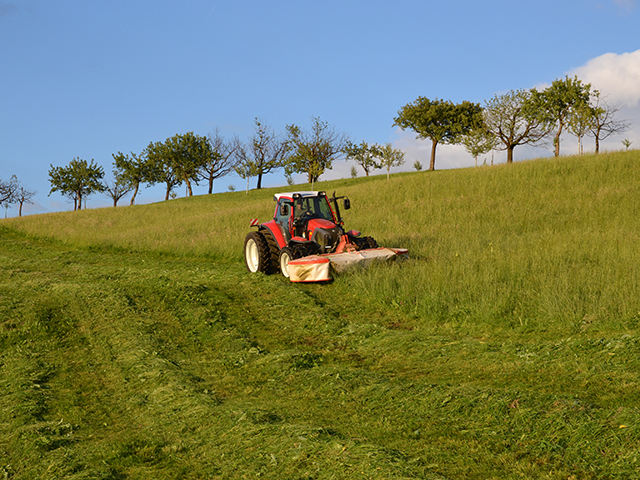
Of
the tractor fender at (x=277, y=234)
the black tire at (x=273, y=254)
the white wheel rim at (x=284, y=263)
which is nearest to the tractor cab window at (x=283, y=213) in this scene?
the tractor fender at (x=277, y=234)

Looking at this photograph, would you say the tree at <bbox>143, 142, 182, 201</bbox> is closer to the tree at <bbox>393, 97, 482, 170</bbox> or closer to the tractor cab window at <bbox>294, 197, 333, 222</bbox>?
the tree at <bbox>393, 97, 482, 170</bbox>

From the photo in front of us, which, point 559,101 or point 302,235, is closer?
point 302,235

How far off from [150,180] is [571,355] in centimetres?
6383

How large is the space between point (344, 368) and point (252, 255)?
8.29 meters

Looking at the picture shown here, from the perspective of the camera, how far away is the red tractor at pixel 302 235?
12039 mm

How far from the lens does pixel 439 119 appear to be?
54.5m

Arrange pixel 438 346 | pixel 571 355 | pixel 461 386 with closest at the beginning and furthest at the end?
pixel 461 386, pixel 571 355, pixel 438 346

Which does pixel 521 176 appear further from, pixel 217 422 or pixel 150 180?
pixel 150 180

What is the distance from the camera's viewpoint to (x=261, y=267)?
43.1 feet

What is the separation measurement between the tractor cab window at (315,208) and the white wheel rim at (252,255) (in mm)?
2076

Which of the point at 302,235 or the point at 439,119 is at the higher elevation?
the point at 439,119

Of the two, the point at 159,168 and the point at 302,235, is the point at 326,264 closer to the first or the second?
the point at 302,235

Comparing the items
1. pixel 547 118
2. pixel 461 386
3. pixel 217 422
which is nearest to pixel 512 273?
pixel 461 386

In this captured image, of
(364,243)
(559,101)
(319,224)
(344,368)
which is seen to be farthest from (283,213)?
(559,101)
